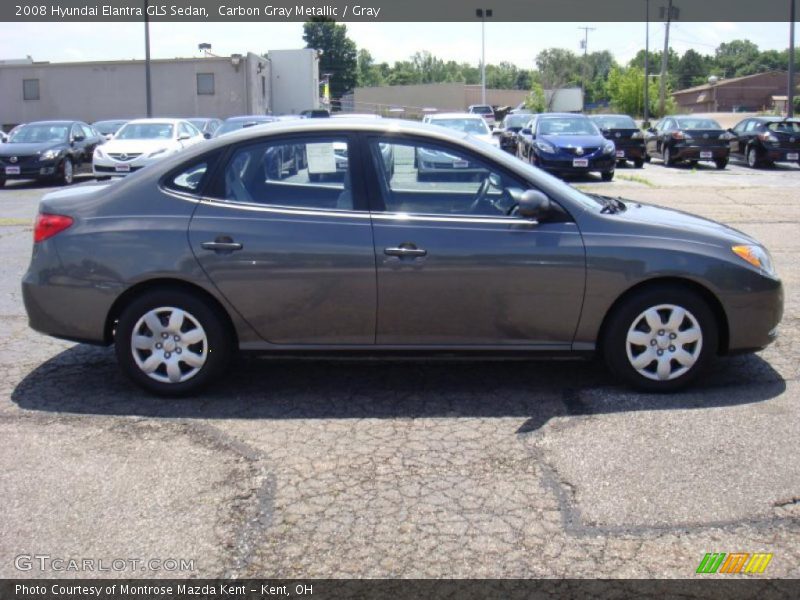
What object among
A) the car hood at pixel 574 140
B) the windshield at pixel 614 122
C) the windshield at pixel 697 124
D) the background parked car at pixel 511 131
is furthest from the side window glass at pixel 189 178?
the windshield at pixel 697 124

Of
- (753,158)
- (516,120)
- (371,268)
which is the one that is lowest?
(371,268)

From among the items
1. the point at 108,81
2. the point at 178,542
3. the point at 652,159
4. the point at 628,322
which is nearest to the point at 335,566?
the point at 178,542

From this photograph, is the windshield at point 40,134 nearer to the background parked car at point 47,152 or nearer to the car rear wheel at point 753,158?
the background parked car at point 47,152

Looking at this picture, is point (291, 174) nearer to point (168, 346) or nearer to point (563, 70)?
point (168, 346)

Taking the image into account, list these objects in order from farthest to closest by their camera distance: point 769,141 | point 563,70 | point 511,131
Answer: point 563,70, point 511,131, point 769,141

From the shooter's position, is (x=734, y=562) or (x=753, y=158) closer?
(x=734, y=562)

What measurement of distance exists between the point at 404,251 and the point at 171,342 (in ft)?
4.90

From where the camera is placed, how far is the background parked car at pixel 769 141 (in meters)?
24.4

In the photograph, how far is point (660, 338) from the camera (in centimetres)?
515

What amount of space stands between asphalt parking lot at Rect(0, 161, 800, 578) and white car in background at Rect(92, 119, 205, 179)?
13259 millimetres

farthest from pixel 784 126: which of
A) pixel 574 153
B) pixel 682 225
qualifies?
pixel 682 225

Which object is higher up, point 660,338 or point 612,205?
point 612,205

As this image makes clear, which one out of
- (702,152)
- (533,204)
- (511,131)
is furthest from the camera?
(511,131)

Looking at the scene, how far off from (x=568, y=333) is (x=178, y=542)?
260 cm
